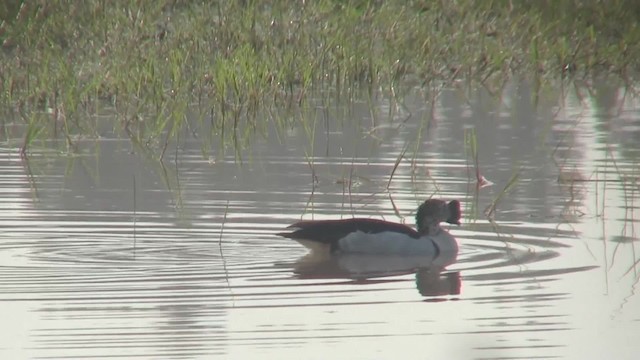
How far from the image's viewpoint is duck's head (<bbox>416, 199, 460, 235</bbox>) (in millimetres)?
10656

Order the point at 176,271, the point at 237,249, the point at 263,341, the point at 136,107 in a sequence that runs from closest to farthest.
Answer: the point at 263,341 → the point at 176,271 → the point at 237,249 → the point at 136,107

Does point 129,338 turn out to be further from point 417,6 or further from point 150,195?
point 417,6

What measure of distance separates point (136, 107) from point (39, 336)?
28.9ft

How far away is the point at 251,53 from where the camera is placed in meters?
17.7

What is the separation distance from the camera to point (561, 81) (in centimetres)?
1945

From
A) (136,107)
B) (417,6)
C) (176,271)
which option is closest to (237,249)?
(176,271)

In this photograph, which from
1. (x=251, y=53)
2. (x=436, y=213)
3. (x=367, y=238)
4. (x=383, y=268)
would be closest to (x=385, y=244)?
(x=367, y=238)

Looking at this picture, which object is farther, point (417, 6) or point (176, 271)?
point (417, 6)

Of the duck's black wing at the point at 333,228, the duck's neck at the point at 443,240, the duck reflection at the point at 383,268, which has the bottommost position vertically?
the duck reflection at the point at 383,268

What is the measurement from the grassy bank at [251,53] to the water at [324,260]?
40.9 inches

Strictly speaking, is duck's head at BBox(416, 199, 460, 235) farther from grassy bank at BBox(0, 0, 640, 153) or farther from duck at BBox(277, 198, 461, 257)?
grassy bank at BBox(0, 0, 640, 153)

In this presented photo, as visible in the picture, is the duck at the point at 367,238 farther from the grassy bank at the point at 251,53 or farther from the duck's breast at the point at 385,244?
the grassy bank at the point at 251,53

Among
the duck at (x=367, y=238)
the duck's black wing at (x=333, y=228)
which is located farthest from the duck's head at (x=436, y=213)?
the duck's black wing at (x=333, y=228)

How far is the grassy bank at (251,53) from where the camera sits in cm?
1623
